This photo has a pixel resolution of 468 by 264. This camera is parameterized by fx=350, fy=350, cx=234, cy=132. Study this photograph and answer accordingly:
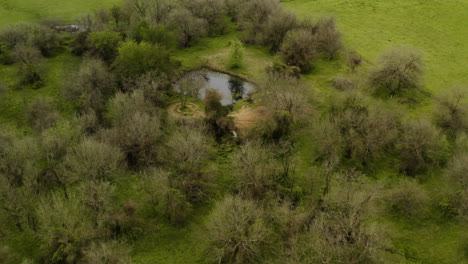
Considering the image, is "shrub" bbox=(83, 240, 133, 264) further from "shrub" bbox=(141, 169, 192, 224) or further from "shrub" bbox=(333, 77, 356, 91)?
"shrub" bbox=(333, 77, 356, 91)

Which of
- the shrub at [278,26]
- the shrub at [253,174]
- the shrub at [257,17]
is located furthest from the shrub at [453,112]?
the shrub at [257,17]

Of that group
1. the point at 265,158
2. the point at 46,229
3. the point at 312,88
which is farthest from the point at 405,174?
the point at 46,229

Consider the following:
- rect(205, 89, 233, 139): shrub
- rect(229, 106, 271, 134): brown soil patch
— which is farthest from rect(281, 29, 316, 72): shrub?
rect(205, 89, 233, 139): shrub

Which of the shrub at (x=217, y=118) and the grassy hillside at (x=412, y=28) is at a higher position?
the grassy hillside at (x=412, y=28)

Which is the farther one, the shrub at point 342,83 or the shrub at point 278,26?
the shrub at point 278,26

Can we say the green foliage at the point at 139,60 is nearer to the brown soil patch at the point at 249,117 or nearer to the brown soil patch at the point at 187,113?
the brown soil patch at the point at 187,113

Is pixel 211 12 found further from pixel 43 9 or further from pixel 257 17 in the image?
pixel 43 9

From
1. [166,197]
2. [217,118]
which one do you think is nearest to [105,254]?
[166,197]
